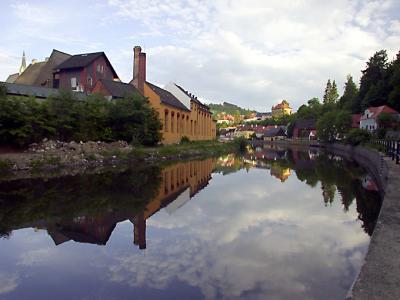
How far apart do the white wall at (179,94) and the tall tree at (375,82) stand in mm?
37581

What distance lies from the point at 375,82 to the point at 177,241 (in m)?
76.5

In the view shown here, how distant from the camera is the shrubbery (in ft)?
81.1

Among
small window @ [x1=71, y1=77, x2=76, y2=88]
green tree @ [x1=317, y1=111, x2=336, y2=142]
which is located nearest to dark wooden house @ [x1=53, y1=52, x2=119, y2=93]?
small window @ [x1=71, y1=77, x2=76, y2=88]

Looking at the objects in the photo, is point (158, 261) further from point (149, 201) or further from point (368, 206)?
point (368, 206)

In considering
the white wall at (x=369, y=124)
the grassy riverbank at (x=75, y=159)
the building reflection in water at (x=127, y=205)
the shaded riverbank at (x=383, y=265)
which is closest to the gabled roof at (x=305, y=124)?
the white wall at (x=369, y=124)

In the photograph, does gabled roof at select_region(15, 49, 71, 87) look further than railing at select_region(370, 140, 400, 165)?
Yes

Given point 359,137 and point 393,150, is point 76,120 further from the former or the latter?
point 359,137

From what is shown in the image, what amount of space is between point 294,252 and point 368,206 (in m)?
7.24

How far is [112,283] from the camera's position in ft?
21.3

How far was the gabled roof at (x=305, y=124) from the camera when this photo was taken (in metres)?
112

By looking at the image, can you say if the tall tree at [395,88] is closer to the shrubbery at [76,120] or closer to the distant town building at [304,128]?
the shrubbery at [76,120]

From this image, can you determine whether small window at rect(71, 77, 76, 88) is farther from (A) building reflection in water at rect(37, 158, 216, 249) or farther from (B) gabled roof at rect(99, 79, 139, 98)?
(A) building reflection in water at rect(37, 158, 216, 249)

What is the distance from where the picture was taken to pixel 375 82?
7450 centimetres

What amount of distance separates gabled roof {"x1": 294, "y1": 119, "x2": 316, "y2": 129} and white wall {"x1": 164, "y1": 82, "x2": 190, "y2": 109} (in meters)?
64.3
